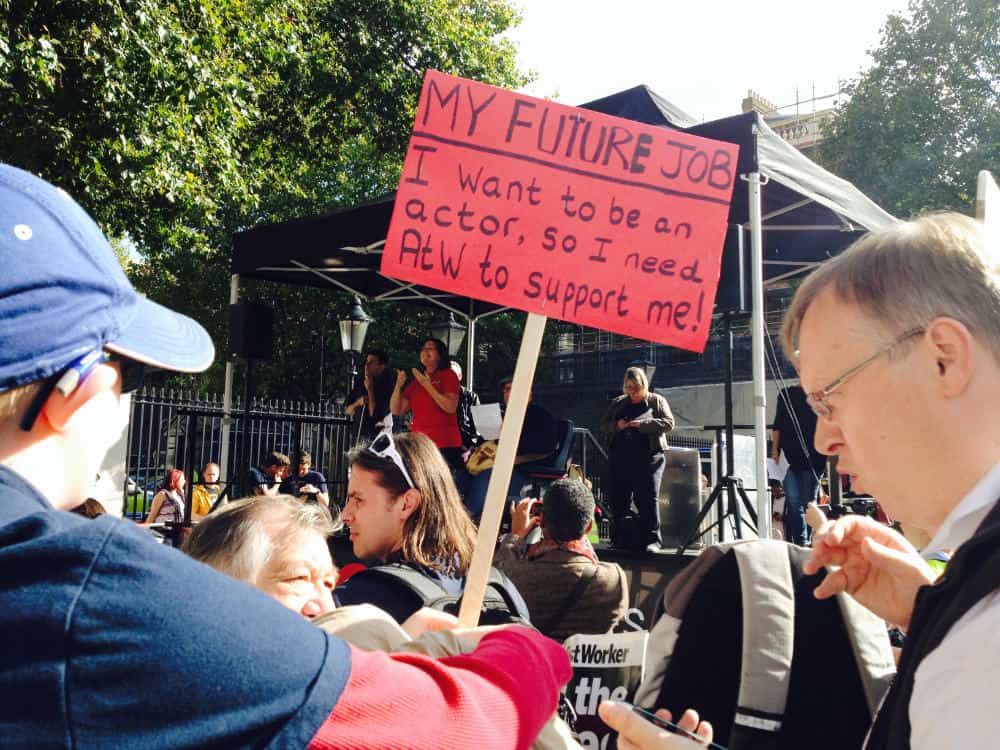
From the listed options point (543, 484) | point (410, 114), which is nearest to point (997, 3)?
point (410, 114)

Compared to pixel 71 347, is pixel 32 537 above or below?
below

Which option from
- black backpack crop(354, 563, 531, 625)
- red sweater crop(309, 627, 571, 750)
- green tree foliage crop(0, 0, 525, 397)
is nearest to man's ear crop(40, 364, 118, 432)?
red sweater crop(309, 627, 571, 750)

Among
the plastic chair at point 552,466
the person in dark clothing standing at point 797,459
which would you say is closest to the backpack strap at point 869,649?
the plastic chair at point 552,466

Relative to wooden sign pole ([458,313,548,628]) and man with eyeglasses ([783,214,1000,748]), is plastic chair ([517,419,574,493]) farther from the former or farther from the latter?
man with eyeglasses ([783,214,1000,748])

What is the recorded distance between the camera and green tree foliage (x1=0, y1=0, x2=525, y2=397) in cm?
819

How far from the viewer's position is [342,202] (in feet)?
68.3

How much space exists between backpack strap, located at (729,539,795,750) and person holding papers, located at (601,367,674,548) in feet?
17.6

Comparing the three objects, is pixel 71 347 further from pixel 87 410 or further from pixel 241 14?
pixel 241 14

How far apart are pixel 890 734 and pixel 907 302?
0.56m

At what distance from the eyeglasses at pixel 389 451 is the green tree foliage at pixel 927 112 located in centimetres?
1750

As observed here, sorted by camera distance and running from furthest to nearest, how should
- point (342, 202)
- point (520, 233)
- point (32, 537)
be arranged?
point (342, 202) < point (520, 233) < point (32, 537)

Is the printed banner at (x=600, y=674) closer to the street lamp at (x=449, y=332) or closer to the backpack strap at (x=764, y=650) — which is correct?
the backpack strap at (x=764, y=650)

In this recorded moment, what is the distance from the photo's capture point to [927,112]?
62.6 ft

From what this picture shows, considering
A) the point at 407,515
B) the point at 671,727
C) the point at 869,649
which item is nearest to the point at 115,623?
the point at 671,727
